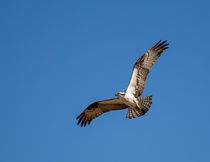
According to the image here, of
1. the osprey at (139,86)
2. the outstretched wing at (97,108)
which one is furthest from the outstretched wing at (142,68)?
the outstretched wing at (97,108)

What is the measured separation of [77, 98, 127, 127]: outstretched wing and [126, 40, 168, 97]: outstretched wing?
943mm

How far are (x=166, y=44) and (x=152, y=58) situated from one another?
86 centimetres

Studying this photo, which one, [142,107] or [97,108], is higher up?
[97,108]

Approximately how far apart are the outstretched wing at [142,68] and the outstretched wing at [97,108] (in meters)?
0.94

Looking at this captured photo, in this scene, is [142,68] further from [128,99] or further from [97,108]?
[97,108]

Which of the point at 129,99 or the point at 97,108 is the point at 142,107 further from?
the point at 97,108

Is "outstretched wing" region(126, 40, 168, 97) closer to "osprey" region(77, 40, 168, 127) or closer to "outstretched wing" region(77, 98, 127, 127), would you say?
"osprey" region(77, 40, 168, 127)

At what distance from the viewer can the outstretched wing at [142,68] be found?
14.8m

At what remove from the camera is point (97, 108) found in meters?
16.0

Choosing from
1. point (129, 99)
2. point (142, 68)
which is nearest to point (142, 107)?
point (129, 99)

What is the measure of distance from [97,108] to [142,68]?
2.89 meters

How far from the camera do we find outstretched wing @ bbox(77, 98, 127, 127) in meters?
15.6

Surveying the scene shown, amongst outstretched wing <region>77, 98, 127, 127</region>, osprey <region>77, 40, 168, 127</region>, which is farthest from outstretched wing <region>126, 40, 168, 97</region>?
outstretched wing <region>77, 98, 127, 127</region>

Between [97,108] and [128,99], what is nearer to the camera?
[128,99]
